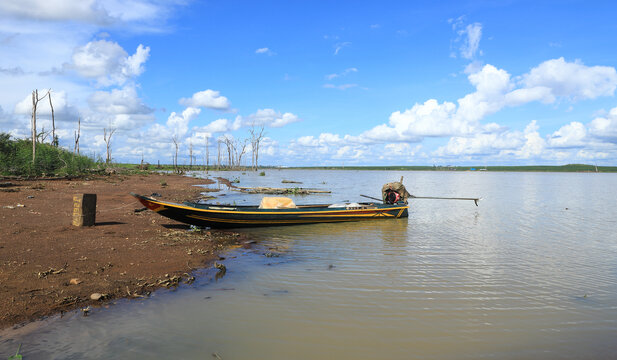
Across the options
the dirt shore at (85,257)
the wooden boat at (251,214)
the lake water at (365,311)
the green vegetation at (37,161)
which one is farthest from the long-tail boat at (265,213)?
the green vegetation at (37,161)

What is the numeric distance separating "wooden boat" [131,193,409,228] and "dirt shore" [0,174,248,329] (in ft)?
1.80

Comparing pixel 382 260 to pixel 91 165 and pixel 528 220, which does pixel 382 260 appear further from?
pixel 91 165

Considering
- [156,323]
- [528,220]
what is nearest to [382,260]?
[156,323]

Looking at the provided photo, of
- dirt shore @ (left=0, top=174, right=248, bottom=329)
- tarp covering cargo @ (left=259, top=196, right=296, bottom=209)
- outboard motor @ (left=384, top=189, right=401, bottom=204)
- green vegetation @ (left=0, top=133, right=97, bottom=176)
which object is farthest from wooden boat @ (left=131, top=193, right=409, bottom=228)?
green vegetation @ (left=0, top=133, right=97, bottom=176)

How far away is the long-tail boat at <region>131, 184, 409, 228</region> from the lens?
1220 centimetres

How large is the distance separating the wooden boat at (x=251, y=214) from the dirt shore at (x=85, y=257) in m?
0.55

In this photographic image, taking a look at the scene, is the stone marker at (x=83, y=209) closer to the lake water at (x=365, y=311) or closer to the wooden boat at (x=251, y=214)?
the wooden boat at (x=251, y=214)

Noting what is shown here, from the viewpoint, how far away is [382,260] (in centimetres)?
984

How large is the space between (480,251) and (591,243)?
5.17 metres

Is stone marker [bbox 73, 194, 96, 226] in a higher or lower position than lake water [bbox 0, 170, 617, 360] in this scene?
higher

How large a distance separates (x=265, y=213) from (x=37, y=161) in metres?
27.3

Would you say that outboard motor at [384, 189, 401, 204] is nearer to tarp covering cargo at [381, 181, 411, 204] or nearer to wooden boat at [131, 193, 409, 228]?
tarp covering cargo at [381, 181, 411, 204]

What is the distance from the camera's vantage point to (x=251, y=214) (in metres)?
13.3

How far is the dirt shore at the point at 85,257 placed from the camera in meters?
5.80
